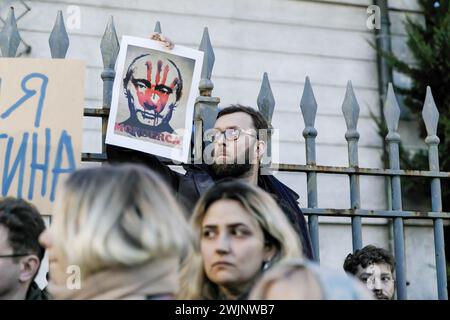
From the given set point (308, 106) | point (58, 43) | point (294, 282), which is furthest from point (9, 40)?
point (294, 282)

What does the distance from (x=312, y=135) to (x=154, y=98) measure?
0.86 m

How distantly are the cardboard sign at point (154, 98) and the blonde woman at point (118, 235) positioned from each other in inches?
46.2

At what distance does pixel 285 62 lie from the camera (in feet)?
25.7

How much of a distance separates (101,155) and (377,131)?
5.07 metres

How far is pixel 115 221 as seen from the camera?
5.57ft

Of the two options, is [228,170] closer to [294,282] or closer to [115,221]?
[115,221]

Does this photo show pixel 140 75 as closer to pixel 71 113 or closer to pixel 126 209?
pixel 71 113

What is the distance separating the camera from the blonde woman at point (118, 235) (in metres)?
1.68

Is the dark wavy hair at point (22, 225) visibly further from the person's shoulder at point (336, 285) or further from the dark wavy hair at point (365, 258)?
the dark wavy hair at point (365, 258)

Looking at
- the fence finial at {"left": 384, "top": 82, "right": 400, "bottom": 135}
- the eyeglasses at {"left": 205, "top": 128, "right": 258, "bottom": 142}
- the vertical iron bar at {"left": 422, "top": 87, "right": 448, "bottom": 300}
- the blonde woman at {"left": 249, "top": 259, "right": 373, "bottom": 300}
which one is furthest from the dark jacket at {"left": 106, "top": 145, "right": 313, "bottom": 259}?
the blonde woman at {"left": 249, "top": 259, "right": 373, "bottom": 300}

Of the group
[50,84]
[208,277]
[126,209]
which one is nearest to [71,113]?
[50,84]

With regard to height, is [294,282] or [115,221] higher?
[115,221]

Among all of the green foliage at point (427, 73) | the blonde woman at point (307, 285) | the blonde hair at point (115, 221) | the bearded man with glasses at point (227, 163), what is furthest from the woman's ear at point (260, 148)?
the green foliage at point (427, 73)
